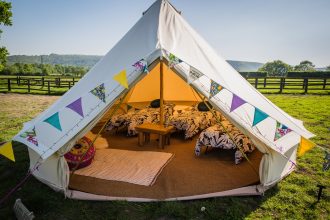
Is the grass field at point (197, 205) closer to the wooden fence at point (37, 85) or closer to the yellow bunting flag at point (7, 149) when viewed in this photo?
the yellow bunting flag at point (7, 149)

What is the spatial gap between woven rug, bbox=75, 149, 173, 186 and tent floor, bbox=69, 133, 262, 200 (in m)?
0.11

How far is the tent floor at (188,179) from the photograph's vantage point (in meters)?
3.17

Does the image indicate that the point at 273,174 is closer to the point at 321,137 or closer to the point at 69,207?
the point at 69,207

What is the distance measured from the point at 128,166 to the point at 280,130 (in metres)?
2.35

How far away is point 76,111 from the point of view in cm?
274

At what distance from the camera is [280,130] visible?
9.37ft

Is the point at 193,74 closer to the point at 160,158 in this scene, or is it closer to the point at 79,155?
the point at 160,158

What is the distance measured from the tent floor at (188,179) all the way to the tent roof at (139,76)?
790 mm

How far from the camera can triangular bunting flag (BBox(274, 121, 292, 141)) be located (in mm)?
2771

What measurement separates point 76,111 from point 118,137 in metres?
3.02

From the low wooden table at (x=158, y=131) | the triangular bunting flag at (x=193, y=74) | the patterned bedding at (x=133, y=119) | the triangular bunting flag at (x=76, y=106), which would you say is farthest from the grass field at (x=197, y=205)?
the patterned bedding at (x=133, y=119)

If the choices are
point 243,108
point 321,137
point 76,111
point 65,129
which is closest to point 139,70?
point 76,111

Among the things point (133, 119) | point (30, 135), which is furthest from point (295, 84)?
point (30, 135)

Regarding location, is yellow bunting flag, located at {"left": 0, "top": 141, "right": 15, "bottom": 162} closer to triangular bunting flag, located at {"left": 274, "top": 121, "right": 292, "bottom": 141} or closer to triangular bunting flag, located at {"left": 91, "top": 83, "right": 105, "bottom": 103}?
triangular bunting flag, located at {"left": 91, "top": 83, "right": 105, "bottom": 103}
